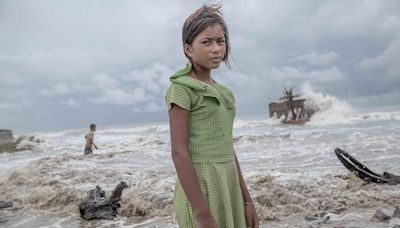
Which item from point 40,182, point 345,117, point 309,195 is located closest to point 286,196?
point 309,195

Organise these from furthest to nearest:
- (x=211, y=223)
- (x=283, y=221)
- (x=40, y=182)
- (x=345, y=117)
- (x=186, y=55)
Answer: (x=345, y=117), (x=40, y=182), (x=283, y=221), (x=186, y=55), (x=211, y=223)

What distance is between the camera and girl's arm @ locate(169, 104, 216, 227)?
1.55 m

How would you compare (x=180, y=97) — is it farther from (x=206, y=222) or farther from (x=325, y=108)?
(x=325, y=108)

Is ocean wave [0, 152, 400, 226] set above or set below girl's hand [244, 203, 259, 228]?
below

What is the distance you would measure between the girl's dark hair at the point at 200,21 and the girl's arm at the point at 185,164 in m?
0.32

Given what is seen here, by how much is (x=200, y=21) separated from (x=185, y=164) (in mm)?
584

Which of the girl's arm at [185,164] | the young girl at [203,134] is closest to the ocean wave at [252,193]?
the young girl at [203,134]

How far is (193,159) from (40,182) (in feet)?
26.5

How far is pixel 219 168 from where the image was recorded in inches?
64.2

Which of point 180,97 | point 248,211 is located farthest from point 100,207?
point 180,97

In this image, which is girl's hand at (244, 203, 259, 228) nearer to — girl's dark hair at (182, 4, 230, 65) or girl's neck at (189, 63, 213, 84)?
girl's neck at (189, 63, 213, 84)

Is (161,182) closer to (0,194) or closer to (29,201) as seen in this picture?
(29,201)

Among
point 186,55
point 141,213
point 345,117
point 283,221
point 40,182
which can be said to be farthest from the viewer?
point 345,117

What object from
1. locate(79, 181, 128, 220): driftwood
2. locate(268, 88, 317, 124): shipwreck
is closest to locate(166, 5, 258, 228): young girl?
locate(79, 181, 128, 220): driftwood
